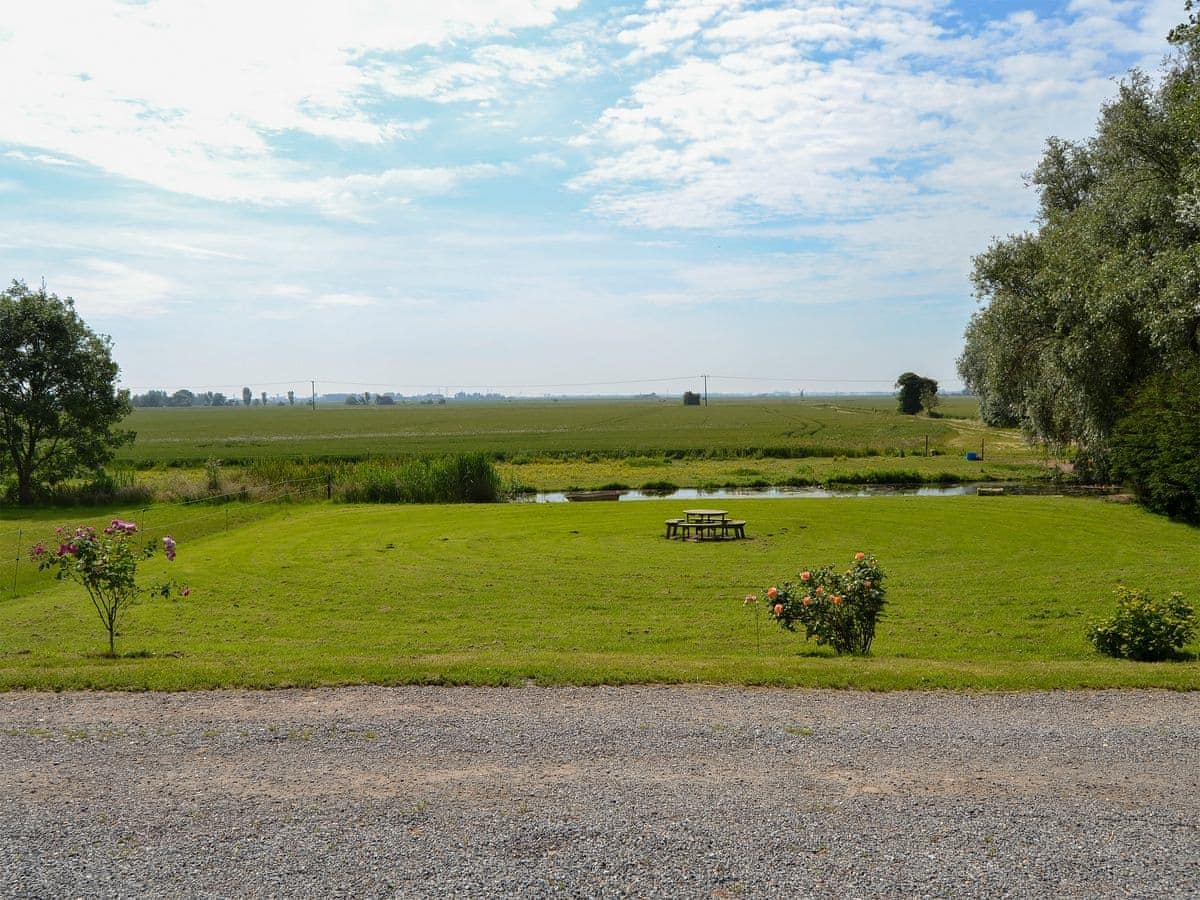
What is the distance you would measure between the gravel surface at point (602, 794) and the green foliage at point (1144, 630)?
293 cm

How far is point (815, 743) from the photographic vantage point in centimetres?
748

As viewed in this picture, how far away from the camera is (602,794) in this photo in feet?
21.1

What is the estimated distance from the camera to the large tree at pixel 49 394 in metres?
36.4

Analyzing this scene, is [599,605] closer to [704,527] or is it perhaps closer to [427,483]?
[704,527]

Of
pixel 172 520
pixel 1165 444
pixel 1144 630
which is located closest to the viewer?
pixel 1144 630

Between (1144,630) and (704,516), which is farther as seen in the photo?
(704,516)

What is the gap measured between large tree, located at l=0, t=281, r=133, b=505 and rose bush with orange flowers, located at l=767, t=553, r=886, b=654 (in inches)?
1444

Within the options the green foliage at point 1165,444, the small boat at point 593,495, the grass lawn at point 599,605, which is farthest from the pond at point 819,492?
the grass lawn at point 599,605

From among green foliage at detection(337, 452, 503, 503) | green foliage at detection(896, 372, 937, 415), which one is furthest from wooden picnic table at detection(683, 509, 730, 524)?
green foliage at detection(896, 372, 937, 415)

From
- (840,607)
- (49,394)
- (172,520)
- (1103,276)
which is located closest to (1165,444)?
(1103,276)

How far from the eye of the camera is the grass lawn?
9938 millimetres

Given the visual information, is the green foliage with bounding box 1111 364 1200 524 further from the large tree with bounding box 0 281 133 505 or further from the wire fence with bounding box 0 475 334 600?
the large tree with bounding box 0 281 133 505

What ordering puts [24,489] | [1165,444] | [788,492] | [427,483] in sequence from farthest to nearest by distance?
[788,492] → [427,483] → [24,489] → [1165,444]

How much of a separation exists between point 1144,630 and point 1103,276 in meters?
20.4
